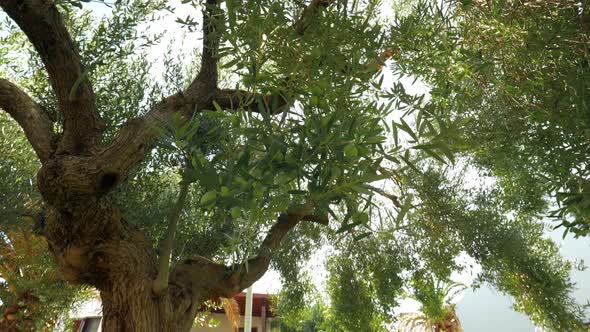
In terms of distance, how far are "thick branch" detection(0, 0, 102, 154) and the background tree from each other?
0.01 meters

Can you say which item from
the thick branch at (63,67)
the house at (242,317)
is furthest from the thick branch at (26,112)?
the house at (242,317)

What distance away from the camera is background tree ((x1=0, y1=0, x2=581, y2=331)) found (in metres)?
1.49

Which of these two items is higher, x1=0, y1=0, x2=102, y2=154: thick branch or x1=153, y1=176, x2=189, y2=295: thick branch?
x1=0, y1=0, x2=102, y2=154: thick branch

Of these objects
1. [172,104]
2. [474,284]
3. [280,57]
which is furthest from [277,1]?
[474,284]

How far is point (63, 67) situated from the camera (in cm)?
344

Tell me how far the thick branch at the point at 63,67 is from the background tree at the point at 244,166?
0.01m

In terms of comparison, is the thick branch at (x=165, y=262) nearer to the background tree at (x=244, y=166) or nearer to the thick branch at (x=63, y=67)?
the background tree at (x=244, y=166)

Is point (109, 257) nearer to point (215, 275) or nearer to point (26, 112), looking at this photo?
point (215, 275)

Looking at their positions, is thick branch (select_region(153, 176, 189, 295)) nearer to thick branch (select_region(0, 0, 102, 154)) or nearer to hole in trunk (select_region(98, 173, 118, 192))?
hole in trunk (select_region(98, 173, 118, 192))

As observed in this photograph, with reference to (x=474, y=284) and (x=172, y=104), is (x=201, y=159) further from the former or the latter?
(x=474, y=284)

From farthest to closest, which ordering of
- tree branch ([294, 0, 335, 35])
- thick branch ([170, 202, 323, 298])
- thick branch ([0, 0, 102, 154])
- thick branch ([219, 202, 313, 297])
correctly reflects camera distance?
thick branch ([219, 202, 313, 297]), thick branch ([170, 202, 323, 298]), thick branch ([0, 0, 102, 154]), tree branch ([294, 0, 335, 35])

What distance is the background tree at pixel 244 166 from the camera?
149 cm

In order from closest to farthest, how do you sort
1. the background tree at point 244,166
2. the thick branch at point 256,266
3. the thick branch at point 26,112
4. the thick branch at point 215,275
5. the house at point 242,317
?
the background tree at point 244,166, the thick branch at point 26,112, the thick branch at point 215,275, the thick branch at point 256,266, the house at point 242,317

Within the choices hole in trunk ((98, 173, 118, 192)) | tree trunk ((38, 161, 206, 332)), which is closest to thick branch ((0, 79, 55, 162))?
tree trunk ((38, 161, 206, 332))
